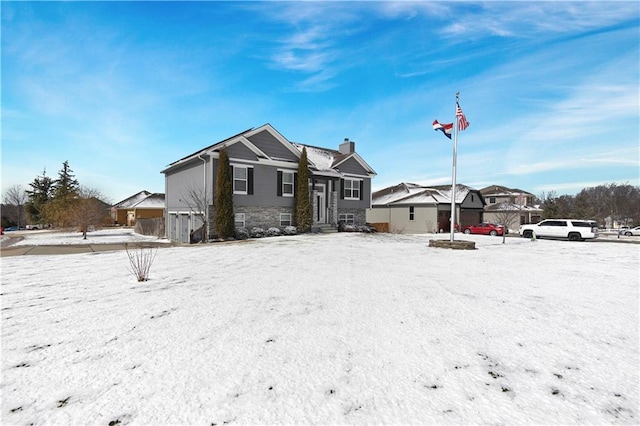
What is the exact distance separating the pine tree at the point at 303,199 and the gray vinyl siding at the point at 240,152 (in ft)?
11.6

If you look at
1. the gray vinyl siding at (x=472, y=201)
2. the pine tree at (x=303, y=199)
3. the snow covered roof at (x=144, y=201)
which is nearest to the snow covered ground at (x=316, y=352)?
the pine tree at (x=303, y=199)

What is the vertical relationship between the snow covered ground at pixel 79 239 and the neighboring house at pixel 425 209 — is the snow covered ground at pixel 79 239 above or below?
below

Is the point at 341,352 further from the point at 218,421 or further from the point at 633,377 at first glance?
the point at 633,377

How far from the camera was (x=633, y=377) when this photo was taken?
346cm

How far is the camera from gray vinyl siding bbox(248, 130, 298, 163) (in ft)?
70.6

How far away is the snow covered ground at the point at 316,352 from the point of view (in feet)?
9.30

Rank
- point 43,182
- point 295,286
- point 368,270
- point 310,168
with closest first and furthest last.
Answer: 1. point 295,286
2. point 368,270
3. point 310,168
4. point 43,182

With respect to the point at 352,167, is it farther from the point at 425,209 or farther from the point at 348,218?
the point at 425,209

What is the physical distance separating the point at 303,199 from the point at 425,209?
16126 millimetres

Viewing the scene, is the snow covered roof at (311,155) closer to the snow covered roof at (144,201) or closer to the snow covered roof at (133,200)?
the snow covered roof at (144,201)

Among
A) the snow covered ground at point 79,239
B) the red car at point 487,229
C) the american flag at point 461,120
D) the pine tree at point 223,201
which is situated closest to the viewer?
the american flag at point 461,120

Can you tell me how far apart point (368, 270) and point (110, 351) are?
A: 269 inches

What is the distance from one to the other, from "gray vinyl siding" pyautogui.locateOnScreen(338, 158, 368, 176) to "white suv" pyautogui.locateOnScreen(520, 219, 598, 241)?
14385mm

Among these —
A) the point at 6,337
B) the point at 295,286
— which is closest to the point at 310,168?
the point at 295,286
